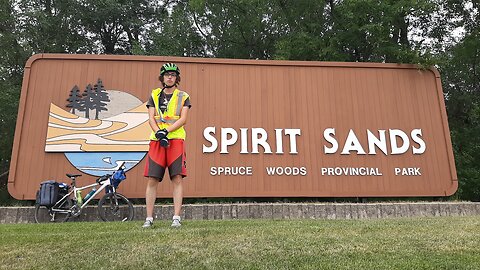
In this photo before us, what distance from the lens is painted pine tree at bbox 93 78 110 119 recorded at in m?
6.84

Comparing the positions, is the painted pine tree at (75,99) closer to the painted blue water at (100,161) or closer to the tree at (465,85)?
the painted blue water at (100,161)

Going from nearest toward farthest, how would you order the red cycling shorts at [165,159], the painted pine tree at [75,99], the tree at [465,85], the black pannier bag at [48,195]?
the red cycling shorts at [165,159], the black pannier bag at [48,195], the painted pine tree at [75,99], the tree at [465,85]

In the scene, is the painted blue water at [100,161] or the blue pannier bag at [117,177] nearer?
the blue pannier bag at [117,177]

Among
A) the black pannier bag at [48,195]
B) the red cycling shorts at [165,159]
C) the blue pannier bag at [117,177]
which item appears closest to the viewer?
the red cycling shorts at [165,159]

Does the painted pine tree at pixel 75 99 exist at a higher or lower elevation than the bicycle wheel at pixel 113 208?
higher

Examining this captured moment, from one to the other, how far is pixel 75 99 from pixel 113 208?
7.38 feet

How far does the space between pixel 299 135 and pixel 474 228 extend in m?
3.58

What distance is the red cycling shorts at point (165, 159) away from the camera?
3.90 meters

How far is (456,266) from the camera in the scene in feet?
7.79

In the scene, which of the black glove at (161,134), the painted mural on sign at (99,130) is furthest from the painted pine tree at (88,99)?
the black glove at (161,134)

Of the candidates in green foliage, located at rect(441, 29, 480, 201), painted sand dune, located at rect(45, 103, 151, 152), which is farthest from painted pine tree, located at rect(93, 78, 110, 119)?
green foliage, located at rect(441, 29, 480, 201)

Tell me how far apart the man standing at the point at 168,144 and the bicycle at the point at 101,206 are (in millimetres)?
1894

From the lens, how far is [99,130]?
6.70 meters

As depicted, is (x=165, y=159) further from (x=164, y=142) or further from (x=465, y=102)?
(x=465, y=102)
